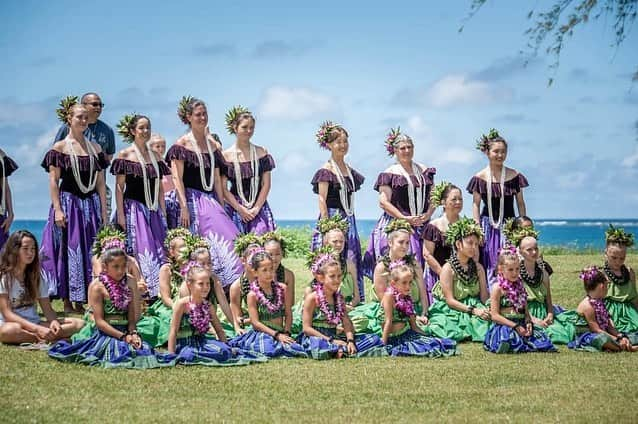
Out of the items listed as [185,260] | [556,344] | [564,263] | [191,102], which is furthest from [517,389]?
[564,263]

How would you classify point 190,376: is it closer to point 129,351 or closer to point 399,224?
point 129,351

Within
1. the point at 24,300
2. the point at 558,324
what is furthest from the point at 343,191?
the point at 24,300

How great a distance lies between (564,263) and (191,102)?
7041mm

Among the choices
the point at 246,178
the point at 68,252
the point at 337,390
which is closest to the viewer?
the point at 337,390

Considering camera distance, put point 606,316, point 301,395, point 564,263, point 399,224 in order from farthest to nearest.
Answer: point 564,263 < point 399,224 < point 606,316 < point 301,395

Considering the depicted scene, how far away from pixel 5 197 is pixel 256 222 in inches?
99.8

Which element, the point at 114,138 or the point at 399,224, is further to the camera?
the point at 114,138

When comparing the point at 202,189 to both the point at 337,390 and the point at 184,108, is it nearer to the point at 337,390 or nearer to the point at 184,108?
the point at 184,108

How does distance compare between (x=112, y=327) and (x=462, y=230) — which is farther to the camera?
(x=462, y=230)

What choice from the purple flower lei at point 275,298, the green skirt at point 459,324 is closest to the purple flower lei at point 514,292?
the green skirt at point 459,324

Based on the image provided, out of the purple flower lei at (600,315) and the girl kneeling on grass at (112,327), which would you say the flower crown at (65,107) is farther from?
the purple flower lei at (600,315)

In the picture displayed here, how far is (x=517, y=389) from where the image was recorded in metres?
5.18

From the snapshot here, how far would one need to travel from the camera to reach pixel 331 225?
26.7 feet

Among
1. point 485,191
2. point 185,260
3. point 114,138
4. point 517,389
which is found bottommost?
point 517,389
